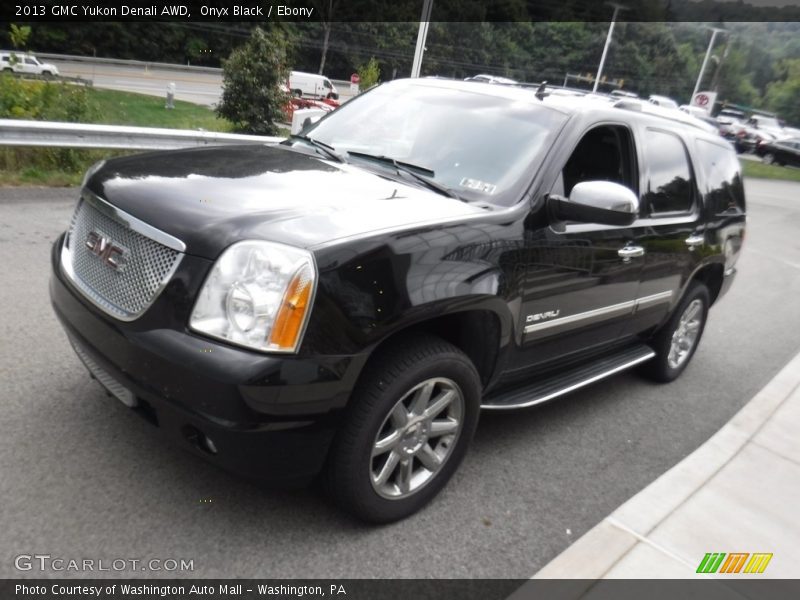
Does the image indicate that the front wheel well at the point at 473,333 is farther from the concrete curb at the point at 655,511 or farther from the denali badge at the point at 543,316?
the concrete curb at the point at 655,511

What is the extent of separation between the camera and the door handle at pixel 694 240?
14.6 ft

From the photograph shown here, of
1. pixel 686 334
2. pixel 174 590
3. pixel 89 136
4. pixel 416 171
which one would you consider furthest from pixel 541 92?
pixel 89 136

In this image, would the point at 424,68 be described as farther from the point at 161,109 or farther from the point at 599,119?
the point at 599,119

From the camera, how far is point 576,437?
159 inches

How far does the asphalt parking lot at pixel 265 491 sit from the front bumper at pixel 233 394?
0.41 m

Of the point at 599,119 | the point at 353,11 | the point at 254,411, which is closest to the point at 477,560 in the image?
the point at 254,411

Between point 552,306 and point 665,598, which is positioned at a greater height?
point 552,306

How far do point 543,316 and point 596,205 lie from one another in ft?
1.93

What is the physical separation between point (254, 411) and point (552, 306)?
1.69 meters

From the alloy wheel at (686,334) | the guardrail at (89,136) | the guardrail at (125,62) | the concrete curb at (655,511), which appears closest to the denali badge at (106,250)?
the concrete curb at (655,511)

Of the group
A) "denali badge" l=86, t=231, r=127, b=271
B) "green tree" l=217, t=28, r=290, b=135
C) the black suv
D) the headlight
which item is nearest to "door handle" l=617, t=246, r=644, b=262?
the black suv

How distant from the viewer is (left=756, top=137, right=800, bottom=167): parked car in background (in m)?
37.8

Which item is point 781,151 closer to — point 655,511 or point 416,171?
point 655,511

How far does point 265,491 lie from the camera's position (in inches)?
116
